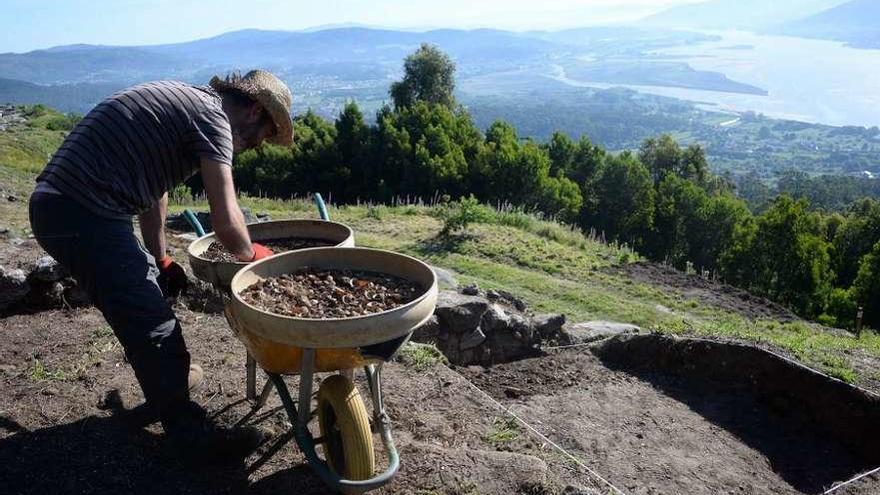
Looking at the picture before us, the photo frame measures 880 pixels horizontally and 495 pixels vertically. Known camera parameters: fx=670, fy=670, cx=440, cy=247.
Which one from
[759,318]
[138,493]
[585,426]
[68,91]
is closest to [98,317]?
[138,493]

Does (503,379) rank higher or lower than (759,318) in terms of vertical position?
higher

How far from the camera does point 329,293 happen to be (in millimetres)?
3111

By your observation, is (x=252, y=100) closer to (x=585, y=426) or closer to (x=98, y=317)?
(x=98, y=317)

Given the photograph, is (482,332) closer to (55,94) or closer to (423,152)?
(423,152)

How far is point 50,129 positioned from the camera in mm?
33625

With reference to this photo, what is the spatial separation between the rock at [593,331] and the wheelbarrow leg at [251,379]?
12.6ft

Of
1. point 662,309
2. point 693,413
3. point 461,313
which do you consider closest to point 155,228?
point 461,313

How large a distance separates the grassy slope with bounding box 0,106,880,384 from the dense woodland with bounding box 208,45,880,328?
34.1ft

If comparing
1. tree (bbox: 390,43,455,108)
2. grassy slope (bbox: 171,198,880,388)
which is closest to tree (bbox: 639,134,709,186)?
tree (bbox: 390,43,455,108)

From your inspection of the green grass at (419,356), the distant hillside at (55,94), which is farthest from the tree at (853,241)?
the distant hillside at (55,94)

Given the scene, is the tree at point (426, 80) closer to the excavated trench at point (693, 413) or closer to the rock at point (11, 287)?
the excavated trench at point (693, 413)

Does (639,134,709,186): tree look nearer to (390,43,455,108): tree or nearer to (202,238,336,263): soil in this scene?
(390,43,455,108): tree

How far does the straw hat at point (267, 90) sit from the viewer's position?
323 cm

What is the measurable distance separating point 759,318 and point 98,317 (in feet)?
31.1
